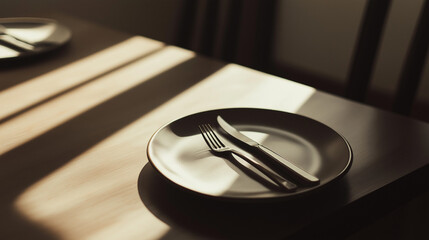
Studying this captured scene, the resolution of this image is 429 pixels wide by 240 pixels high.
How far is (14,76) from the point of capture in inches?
38.0

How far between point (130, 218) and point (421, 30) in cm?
78

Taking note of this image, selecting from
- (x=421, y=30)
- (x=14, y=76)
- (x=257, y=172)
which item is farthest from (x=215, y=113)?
(x=421, y=30)

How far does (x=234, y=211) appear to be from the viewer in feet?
1.83

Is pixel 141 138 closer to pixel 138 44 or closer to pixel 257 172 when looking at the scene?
pixel 257 172

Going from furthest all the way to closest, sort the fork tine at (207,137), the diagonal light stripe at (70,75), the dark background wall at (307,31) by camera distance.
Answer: the dark background wall at (307,31), the diagonal light stripe at (70,75), the fork tine at (207,137)

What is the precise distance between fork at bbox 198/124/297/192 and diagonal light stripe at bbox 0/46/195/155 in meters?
0.23

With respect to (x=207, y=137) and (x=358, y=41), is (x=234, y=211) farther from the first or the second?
(x=358, y=41)

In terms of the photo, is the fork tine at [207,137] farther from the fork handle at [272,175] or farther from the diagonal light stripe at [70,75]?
the diagonal light stripe at [70,75]

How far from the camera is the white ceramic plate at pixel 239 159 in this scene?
57cm

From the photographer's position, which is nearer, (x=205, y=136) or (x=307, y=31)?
(x=205, y=136)

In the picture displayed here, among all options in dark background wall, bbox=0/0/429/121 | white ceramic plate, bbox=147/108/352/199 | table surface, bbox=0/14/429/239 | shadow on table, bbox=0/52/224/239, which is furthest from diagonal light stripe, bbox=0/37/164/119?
dark background wall, bbox=0/0/429/121

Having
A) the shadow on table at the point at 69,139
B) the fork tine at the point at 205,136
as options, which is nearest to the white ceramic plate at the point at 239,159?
the fork tine at the point at 205,136

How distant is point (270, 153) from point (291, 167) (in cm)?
5

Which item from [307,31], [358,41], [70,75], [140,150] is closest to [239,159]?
[140,150]
